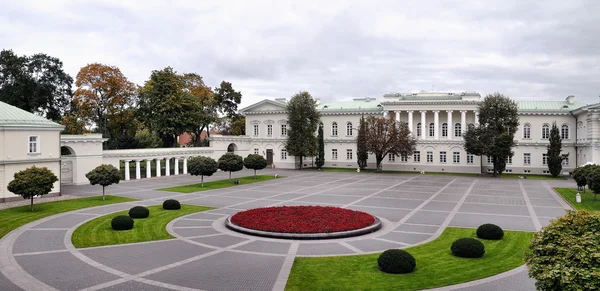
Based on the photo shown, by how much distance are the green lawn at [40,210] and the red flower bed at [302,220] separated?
45.7ft

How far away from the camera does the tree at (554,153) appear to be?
57188mm

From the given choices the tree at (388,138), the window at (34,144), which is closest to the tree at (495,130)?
the tree at (388,138)

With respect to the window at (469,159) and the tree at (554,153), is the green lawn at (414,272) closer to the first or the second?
the tree at (554,153)

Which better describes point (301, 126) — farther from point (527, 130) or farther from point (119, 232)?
point (119, 232)

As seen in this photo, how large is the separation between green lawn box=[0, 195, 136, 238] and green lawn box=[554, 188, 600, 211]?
3816 centimetres

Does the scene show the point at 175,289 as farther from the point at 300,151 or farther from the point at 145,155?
the point at 300,151

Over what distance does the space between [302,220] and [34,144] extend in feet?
90.3

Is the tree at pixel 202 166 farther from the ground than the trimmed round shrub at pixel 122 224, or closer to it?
farther from the ground

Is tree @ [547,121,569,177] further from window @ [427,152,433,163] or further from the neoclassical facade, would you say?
window @ [427,152,433,163]

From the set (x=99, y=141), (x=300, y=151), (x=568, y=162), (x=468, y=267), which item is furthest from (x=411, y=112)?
(x=468, y=267)

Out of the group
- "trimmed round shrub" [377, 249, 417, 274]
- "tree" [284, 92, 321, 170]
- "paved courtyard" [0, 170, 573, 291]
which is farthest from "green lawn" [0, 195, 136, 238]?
"tree" [284, 92, 321, 170]

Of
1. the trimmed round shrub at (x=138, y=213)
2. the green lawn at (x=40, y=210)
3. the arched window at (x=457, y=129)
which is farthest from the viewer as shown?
the arched window at (x=457, y=129)

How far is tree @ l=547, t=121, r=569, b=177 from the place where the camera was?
2251 inches

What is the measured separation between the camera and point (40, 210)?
30.8 metres
